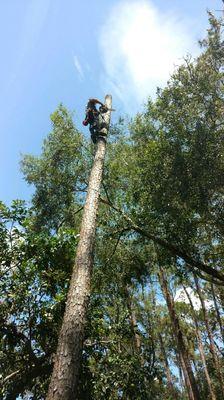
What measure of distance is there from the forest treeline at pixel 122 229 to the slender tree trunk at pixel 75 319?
4.97 feet

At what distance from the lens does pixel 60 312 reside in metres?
6.57

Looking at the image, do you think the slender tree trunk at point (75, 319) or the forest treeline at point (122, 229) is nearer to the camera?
the slender tree trunk at point (75, 319)

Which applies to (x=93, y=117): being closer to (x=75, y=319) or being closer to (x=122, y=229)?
(x=122, y=229)

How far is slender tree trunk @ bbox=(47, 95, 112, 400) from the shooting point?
3.61 meters

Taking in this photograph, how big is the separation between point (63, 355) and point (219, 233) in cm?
691

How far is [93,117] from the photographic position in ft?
28.2

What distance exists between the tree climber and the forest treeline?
1673mm

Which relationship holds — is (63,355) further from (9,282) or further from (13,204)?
(13,204)

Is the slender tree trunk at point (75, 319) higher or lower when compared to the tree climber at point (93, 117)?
lower

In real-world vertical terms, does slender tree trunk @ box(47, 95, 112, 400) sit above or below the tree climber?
below

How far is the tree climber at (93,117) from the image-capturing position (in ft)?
26.9

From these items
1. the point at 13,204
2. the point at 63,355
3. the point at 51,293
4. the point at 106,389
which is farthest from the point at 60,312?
the point at 63,355

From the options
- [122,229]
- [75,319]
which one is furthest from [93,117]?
[75,319]

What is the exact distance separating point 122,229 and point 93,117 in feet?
9.53
